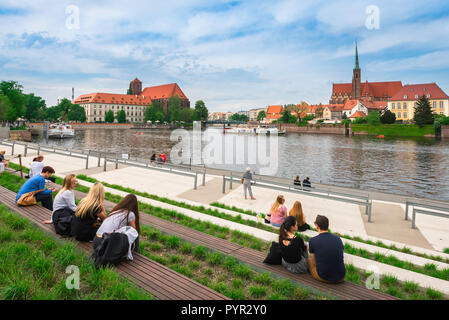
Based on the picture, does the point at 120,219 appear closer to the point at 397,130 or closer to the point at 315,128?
the point at 397,130

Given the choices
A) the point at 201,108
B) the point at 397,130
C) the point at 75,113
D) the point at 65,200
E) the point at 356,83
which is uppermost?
the point at 356,83

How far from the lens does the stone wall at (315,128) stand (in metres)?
111

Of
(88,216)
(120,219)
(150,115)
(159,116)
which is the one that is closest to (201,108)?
(159,116)

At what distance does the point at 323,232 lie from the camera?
470 centimetres

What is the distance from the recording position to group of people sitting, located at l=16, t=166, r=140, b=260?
4.41 metres

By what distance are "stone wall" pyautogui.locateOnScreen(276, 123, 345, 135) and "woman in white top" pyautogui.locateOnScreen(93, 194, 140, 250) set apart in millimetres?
114217

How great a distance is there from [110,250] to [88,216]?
1.10 meters

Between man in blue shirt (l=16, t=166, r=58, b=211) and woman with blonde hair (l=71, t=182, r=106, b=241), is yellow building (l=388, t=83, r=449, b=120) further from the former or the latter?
woman with blonde hair (l=71, t=182, r=106, b=241)

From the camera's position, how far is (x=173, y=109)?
157 m

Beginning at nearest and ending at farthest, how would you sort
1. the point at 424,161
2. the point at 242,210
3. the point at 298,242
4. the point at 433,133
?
the point at 298,242, the point at 242,210, the point at 424,161, the point at 433,133

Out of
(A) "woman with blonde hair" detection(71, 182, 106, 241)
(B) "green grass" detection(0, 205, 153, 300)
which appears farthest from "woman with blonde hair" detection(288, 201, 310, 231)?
(B) "green grass" detection(0, 205, 153, 300)

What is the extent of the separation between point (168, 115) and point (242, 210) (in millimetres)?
155561

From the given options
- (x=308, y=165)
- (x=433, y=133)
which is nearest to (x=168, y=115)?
(x=433, y=133)
